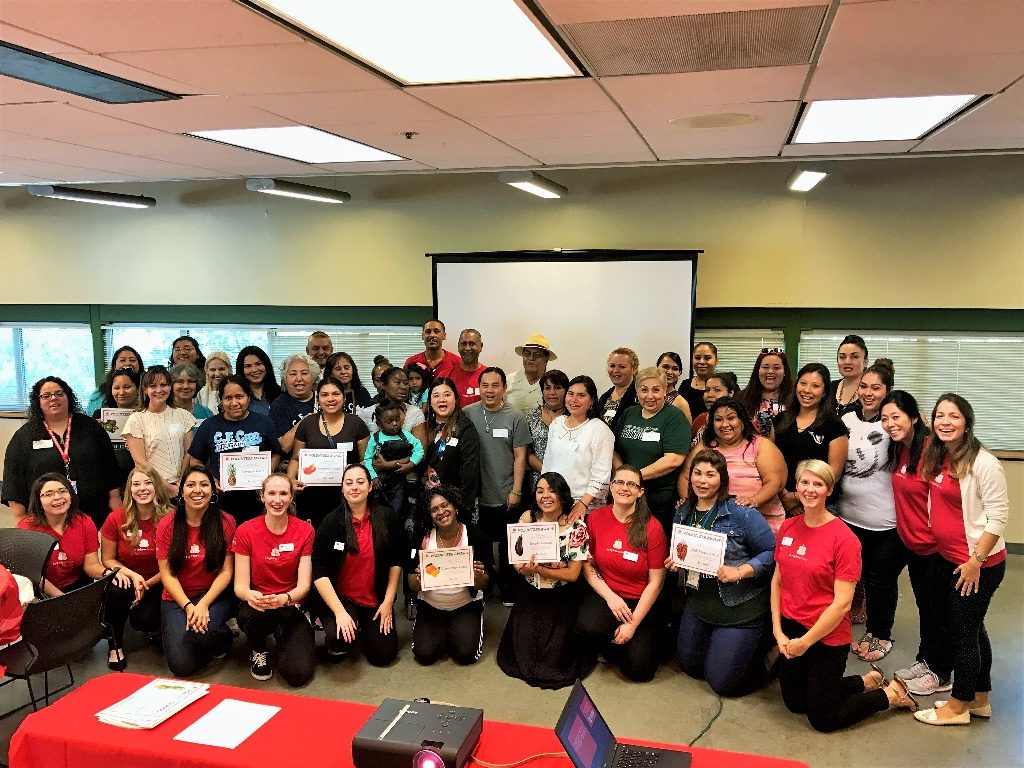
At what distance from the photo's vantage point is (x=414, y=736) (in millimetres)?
2271

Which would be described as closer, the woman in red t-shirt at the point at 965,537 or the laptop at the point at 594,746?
the laptop at the point at 594,746

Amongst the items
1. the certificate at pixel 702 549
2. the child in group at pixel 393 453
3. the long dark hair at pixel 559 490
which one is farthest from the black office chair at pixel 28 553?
the certificate at pixel 702 549

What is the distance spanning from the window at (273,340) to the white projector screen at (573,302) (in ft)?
2.29

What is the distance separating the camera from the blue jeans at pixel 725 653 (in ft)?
12.8

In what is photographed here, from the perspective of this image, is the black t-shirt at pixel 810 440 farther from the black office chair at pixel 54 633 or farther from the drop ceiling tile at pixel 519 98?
the black office chair at pixel 54 633

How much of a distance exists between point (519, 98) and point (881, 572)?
10.6ft

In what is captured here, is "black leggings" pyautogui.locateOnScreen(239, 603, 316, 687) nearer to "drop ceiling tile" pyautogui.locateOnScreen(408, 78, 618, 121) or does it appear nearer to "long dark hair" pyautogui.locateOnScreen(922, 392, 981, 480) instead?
"drop ceiling tile" pyautogui.locateOnScreen(408, 78, 618, 121)

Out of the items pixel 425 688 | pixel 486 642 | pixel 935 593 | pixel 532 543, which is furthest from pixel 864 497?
pixel 425 688

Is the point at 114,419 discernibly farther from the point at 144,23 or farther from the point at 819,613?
the point at 819,613

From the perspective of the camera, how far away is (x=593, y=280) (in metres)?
6.78

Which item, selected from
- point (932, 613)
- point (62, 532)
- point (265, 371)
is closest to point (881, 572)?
point (932, 613)

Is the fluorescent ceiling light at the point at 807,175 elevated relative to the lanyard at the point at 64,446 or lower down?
elevated

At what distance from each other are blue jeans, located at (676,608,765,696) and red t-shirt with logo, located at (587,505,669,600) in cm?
32

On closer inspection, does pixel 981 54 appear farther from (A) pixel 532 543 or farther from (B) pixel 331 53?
(A) pixel 532 543
